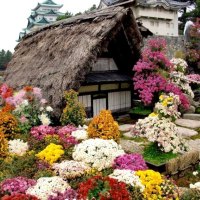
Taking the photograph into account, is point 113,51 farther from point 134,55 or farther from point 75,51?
point 75,51

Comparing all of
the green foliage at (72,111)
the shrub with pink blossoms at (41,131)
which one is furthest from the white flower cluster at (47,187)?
the green foliage at (72,111)

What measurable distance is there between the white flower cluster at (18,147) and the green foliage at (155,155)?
2.97 meters

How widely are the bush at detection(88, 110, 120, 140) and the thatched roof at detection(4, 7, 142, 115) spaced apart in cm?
271

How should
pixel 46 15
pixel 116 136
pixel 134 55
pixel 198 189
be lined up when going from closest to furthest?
pixel 198 189 → pixel 116 136 → pixel 134 55 → pixel 46 15

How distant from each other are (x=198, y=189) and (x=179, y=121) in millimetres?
7692

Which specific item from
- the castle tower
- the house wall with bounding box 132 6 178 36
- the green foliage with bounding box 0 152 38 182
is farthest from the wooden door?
the castle tower

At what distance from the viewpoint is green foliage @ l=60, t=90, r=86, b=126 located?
10039 millimetres

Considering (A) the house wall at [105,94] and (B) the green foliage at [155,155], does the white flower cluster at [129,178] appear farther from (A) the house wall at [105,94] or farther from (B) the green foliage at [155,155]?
(A) the house wall at [105,94]

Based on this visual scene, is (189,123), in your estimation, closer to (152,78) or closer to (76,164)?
(152,78)

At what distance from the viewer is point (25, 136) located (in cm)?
904

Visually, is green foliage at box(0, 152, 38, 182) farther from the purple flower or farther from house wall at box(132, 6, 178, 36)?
house wall at box(132, 6, 178, 36)

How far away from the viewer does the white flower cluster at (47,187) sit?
516 centimetres

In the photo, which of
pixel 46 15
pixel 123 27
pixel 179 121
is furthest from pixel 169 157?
pixel 46 15

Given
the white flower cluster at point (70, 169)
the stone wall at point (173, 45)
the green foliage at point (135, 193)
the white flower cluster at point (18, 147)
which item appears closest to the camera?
the green foliage at point (135, 193)
